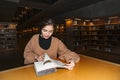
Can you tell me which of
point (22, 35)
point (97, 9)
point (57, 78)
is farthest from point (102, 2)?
point (22, 35)

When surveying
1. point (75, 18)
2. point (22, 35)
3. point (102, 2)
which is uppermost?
point (102, 2)

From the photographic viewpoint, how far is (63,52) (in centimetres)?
167

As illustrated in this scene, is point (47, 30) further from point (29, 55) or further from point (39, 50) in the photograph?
point (29, 55)

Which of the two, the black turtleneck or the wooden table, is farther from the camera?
the black turtleneck

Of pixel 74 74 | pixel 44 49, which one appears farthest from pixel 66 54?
pixel 74 74

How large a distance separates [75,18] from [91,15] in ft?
3.91

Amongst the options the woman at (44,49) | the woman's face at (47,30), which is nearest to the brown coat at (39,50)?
the woman at (44,49)

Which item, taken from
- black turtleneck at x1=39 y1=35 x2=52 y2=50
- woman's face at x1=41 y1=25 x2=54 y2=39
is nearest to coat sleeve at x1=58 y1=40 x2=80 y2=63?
black turtleneck at x1=39 y1=35 x2=52 y2=50

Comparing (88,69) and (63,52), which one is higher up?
(63,52)

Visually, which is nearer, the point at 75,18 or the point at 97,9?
the point at 97,9

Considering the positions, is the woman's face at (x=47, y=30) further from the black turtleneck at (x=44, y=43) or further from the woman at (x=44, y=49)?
the black turtleneck at (x=44, y=43)

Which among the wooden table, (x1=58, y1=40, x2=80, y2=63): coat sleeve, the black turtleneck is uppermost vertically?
the black turtleneck

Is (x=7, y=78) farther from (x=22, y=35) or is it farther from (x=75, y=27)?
(x=22, y=35)

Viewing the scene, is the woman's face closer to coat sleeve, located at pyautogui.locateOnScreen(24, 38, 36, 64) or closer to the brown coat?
the brown coat
